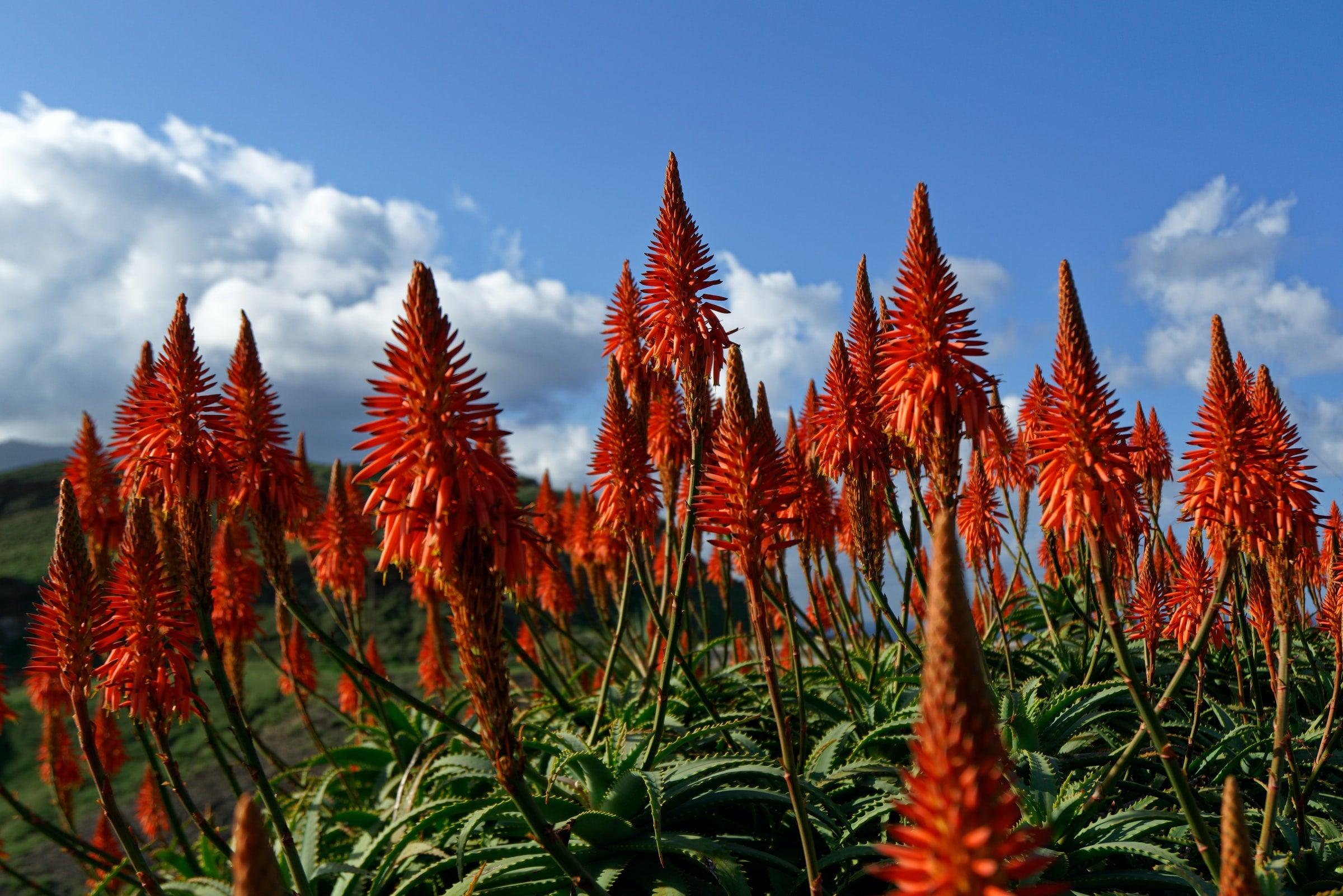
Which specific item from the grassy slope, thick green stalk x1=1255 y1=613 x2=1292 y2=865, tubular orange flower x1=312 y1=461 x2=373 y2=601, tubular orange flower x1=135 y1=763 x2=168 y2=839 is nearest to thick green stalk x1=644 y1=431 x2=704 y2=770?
thick green stalk x1=1255 y1=613 x2=1292 y2=865

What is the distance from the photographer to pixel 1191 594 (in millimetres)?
5523

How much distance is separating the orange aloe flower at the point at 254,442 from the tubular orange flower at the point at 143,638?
51 centimetres

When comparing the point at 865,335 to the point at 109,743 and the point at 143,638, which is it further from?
the point at 109,743

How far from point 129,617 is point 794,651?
132 inches

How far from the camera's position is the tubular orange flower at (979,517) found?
25.3 ft

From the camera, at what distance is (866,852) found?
3.80 meters

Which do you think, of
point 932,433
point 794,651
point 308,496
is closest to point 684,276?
point 932,433

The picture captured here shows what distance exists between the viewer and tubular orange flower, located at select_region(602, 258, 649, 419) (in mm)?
5652

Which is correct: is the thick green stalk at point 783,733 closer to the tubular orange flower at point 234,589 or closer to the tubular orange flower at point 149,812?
the tubular orange flower at point 234,589

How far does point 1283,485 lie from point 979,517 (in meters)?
3.75

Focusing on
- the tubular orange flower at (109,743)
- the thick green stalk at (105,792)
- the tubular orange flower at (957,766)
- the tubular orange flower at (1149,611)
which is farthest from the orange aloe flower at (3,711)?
the tubular orange flower at (1149,611)

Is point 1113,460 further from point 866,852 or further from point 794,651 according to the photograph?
point 866,852

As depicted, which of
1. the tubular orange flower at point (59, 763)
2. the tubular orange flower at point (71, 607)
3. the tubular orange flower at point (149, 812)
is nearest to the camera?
the tubular orange flower at point (71, 607)

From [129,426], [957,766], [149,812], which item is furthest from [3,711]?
[957,766]
